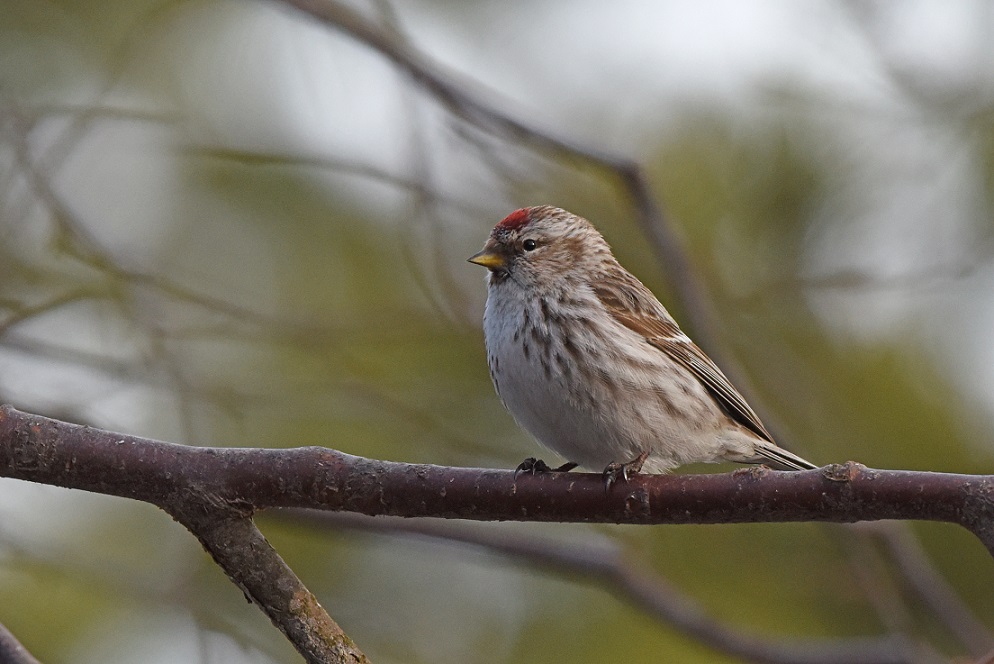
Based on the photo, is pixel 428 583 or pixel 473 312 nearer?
pixel 473 312

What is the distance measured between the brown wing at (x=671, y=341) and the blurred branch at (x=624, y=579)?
747 mm

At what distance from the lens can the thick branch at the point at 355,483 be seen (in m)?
2.68

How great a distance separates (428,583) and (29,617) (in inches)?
83.7

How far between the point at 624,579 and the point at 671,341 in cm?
93

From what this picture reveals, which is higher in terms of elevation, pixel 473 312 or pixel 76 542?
pixel 473 312

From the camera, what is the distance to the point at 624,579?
14.6ft

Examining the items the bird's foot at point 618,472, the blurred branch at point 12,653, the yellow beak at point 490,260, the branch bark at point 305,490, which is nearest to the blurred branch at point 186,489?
the branch bark at point 305,490

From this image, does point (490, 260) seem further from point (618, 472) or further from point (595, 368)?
point (618, 472)

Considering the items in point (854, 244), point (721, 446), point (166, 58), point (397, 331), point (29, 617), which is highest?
point (166, 58)

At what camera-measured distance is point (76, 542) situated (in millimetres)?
5645

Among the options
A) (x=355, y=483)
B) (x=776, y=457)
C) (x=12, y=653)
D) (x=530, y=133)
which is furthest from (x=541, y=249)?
→ (x=12, y=653)

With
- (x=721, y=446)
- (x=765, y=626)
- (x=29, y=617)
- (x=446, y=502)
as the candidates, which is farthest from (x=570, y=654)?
(x=446, y=502)

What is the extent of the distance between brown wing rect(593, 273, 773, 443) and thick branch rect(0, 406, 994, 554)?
143cm

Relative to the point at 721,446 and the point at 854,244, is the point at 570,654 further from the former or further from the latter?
the point at 854,244
